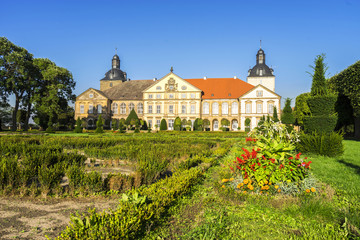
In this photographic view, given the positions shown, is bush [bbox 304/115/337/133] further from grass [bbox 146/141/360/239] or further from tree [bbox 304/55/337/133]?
grass [bbox 146/141/360/239]

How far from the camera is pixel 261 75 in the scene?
197 ft

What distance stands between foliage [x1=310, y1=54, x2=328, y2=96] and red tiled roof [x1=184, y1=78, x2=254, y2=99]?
3628 cm

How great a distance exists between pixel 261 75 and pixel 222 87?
1483cm

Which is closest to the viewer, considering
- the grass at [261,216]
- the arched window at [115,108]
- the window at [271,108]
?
the grass at [261,216]

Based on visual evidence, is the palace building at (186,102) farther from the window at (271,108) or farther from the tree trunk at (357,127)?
the tree trunk at (357,127)

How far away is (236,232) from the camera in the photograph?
3.59 meters

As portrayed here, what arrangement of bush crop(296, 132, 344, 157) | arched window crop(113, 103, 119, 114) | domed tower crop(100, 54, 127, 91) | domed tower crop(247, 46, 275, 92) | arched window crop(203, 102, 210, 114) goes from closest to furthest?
bush crop(296, 132, 344, 157), arched window crop(203, 102, 210, 114), arched window crop(113, 103, 119, 114), domed tower crop(247, 46, 275, 92), domed tower crop(100, 54, 127, 91)

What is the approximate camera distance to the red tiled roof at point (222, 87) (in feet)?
163

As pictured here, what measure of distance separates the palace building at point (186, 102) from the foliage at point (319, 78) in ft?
111

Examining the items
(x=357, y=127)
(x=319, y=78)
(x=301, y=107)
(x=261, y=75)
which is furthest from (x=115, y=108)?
(x=319, y=78)

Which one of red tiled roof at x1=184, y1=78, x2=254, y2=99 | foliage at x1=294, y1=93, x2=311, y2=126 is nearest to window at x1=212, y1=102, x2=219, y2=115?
red tiled roof at x1=184, y1=78, x2=254, y2=99

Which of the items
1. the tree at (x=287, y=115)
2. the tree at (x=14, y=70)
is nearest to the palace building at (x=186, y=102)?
the tree at (x=287, y=115)

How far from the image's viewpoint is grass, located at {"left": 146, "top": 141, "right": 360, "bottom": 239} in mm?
3482

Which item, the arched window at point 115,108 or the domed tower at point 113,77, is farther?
the domed tower at point 113,77
